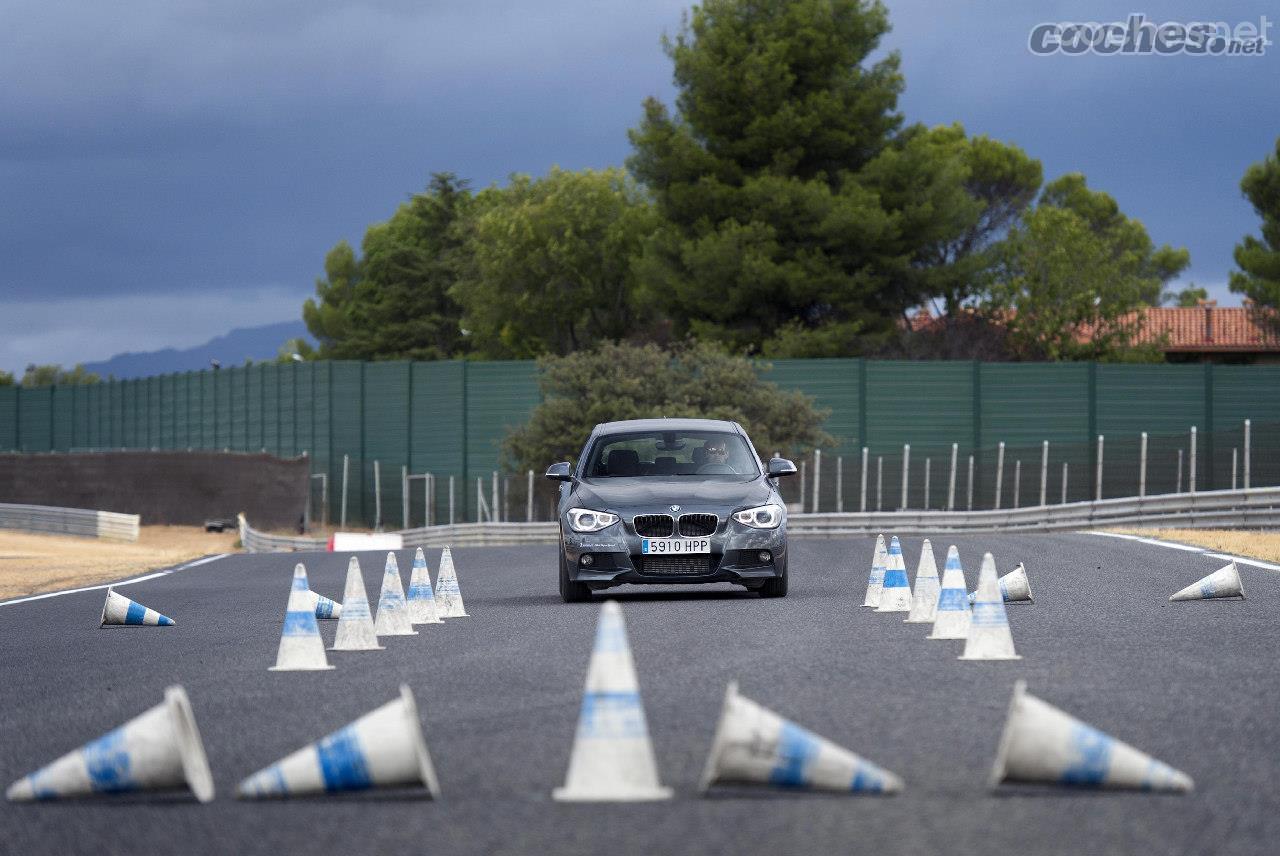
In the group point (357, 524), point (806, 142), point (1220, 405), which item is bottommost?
point (357, 524)

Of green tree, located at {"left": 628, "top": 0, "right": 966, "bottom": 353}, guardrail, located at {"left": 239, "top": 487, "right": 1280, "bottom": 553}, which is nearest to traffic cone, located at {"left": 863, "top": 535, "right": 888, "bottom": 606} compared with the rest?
guardrail, located at {"left": 239, "top": 487, "right": 1280, "bottom": 553}

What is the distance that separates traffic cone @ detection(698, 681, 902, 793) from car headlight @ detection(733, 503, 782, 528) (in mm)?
Answer: 9988

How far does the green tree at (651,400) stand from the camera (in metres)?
51.2

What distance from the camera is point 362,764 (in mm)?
6484

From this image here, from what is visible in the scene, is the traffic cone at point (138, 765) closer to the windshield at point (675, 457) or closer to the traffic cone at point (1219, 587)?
the traffic cone at point (1219, 587)

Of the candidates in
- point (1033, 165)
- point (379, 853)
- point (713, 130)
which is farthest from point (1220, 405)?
point (379, 853)

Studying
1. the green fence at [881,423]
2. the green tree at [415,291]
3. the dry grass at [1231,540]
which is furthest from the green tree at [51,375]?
the dry grass at [1231,540]

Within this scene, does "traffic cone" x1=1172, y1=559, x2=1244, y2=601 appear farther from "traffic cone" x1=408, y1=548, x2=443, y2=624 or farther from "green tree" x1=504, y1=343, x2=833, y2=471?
"green tree" x1=504, y1=343, x2=833, y2=471

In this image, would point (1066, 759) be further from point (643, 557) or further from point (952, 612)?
point (643, 557)

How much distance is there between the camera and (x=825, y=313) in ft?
217

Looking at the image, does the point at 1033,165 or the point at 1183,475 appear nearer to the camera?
the point at 1183,475

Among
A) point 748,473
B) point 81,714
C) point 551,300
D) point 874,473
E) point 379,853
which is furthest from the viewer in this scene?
point 551,300

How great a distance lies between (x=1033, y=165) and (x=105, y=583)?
7140 centimetres

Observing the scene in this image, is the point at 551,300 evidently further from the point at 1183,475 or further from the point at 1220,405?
the point at 1183,475
